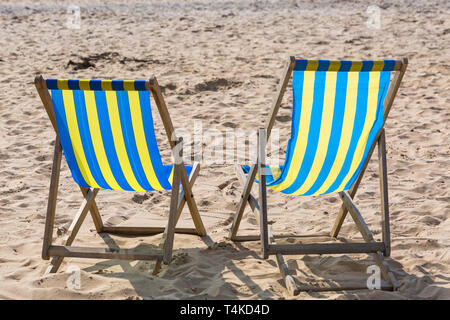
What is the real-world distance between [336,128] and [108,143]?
1.10 meters

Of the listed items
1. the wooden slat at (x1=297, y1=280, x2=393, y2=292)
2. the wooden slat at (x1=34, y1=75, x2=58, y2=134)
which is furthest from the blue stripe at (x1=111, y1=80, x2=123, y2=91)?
the wooden slat at (x1=297, y1=280, x2=393, y2=292)

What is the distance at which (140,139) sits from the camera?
2.72 metres

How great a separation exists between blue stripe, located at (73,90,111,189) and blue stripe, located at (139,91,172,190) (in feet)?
0.90

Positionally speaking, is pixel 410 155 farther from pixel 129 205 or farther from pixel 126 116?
pixel 126 116

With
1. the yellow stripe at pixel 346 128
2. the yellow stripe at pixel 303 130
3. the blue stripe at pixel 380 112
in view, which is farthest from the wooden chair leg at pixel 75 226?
the blue stripe at pixel 380 112

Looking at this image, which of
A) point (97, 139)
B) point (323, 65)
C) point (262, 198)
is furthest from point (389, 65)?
point (97, 139)

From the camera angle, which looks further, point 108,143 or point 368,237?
point 368,237

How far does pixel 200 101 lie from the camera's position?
5766 millimetres

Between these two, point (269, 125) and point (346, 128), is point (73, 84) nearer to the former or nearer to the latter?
point (269, 125)

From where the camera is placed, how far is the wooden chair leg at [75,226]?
2.88 m

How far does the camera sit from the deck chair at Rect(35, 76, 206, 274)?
2602 mm

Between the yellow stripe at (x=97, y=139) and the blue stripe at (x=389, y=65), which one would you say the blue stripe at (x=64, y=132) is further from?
the blue stripe at (x=389, y=65)
